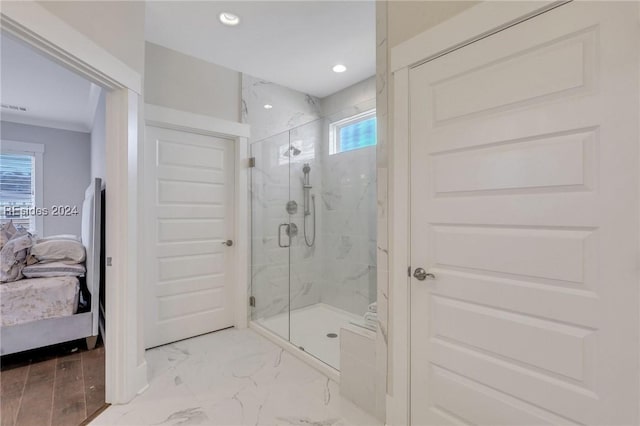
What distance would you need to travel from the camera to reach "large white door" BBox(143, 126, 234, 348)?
8.77ft

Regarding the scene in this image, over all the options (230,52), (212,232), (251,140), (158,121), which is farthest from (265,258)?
(230,52)

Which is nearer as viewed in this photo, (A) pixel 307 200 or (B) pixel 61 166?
(A) pixel 307 200

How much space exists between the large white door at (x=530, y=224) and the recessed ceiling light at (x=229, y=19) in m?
1.50

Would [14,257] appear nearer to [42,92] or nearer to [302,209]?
A: [42,92]

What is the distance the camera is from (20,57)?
2.55m

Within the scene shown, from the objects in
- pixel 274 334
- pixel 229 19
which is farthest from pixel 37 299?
pixel 229 19

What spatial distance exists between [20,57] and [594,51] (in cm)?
390

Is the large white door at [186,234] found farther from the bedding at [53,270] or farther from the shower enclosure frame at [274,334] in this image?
the bedding at [53,270]

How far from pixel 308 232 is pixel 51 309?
2336mm

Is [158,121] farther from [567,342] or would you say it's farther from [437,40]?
[567,342]

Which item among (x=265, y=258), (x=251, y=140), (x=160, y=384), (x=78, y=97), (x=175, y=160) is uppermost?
(x=78, y=97)

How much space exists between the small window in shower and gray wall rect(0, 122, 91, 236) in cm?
323

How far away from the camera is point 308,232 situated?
3391mm

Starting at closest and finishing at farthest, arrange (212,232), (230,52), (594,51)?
(594,51) < (230,52) < (212,232)
